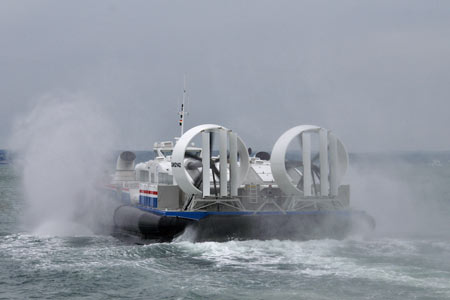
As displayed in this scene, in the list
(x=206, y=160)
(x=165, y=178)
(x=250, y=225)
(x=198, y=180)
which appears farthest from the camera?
(x=165, y=178)

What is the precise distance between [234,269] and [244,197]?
5.14 metres

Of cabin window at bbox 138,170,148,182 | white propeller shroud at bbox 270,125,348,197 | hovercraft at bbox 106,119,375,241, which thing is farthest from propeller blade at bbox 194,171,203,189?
cabin window at bbox 138,170,148,182

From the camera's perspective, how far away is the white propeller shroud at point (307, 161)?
63.9ft

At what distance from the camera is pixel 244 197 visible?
20328mm

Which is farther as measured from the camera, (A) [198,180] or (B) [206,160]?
(A) [198,180]

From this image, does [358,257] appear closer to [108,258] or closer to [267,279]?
[267,279]

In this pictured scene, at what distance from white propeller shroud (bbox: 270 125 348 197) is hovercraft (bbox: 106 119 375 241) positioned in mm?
30

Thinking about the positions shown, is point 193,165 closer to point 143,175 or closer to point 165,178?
point 165,178

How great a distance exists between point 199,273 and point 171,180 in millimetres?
6589

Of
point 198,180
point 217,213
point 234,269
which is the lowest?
point 234,269

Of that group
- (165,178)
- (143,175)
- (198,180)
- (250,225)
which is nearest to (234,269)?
(250,225)

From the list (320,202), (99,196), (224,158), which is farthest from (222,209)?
(99,196)

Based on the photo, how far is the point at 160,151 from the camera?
2477 centimetres

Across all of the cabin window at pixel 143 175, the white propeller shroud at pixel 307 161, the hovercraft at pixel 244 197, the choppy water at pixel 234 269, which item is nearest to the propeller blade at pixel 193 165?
the hovercraft at pixel 244 197
